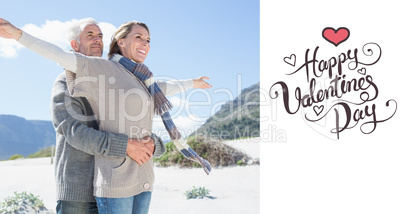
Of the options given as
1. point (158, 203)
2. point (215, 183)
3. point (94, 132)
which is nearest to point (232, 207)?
point (158, 203)

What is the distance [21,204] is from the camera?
12.1 feet

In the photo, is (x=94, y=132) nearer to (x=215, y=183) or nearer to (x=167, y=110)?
(x=167, y=110)

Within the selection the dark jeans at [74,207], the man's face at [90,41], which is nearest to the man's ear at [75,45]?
the man's face at [90,41]

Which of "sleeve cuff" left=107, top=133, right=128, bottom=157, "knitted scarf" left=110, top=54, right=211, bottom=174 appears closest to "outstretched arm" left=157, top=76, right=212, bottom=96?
"knitted scarf" left=110, top=54, right=211, bottom=174

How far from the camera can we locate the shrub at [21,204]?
11.6 ft

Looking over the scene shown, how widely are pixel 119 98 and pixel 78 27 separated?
1.53ft

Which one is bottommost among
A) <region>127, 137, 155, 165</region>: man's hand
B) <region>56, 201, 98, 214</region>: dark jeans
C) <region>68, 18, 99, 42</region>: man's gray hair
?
<region>56, 201, 98, 214</region>: dark jeans

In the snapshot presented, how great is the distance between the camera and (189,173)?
686 centimetres

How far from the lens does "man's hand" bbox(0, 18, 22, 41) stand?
1345 millimetres

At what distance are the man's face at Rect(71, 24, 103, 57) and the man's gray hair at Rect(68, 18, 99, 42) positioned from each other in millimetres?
19

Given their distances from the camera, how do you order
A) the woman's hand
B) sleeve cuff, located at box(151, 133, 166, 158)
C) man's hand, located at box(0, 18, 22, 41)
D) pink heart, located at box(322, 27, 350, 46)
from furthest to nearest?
pink heart, located at box(322, 27, 350, 46)
the woman's hand
sleeve cuff, located at box(151, 133, 166, 158)
man's hand, located at box(0, 18, 22, 41)

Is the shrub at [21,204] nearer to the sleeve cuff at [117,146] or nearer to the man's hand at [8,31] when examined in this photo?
the sleeve cuff at [117,146]

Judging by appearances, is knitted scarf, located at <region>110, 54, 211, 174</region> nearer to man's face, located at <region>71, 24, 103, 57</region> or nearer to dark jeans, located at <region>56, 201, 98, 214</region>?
man's face, located at <region>71, 24, 103, 57</region>

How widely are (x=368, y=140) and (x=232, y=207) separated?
5.73 feet
